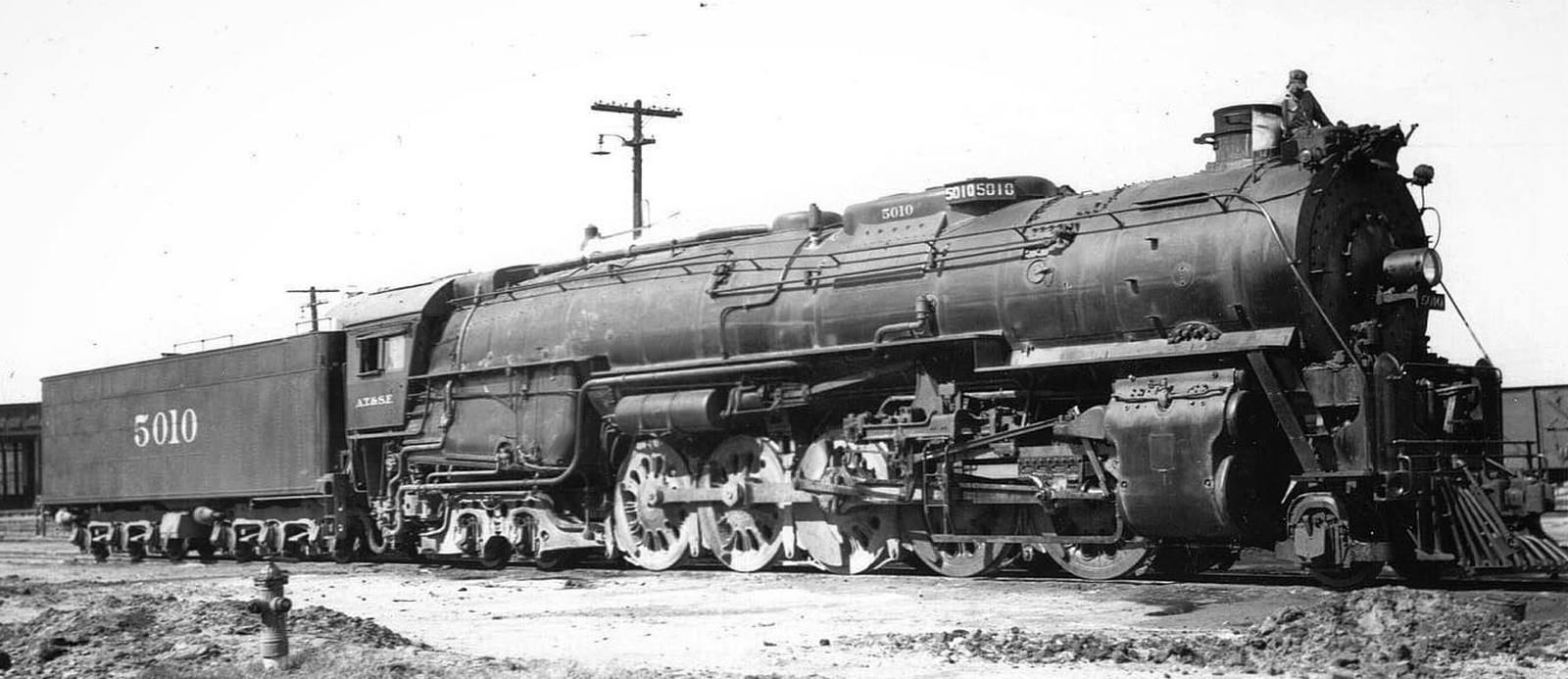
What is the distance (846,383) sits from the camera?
52.4ft

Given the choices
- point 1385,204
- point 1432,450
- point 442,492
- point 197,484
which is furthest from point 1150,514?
point 197,484

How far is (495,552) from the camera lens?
20094 millimetres

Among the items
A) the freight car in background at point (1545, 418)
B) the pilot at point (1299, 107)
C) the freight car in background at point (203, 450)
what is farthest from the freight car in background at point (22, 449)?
the pilot at point (1299, 107)

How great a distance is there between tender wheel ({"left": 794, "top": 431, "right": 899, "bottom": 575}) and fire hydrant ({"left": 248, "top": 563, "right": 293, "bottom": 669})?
271 inches

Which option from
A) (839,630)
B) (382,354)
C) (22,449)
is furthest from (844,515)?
(22,449)

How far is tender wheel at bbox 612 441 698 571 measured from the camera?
58.2 ft

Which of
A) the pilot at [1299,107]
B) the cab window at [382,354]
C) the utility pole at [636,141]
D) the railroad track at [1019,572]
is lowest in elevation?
the railroad track at [1019,572]

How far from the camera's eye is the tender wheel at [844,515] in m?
15.8

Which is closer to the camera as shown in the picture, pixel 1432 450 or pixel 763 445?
pixel 1432 450

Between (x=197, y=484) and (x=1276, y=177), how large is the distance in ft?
60.0

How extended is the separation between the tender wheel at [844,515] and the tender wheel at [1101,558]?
1804mm

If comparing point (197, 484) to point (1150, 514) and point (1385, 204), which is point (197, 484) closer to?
point (1150, 514)

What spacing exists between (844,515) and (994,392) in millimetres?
2276

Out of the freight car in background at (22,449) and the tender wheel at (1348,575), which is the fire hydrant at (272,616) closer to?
the tender wheel at (1348,575)
